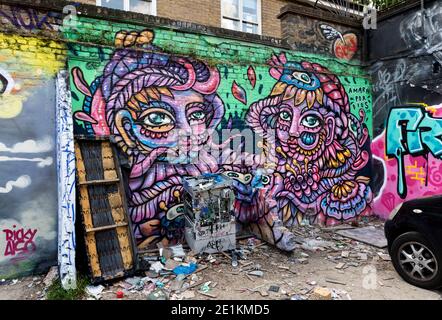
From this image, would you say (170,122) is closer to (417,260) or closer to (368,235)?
(417,260)

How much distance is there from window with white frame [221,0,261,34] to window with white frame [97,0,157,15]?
7.08ft

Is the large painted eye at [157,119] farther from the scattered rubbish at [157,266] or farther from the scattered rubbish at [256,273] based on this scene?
the scattered rubbish at [256,273]

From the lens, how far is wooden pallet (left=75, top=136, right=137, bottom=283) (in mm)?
4172

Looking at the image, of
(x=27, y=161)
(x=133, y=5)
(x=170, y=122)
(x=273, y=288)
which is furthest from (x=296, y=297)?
(x=133, y=5)

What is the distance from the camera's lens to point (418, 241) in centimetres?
404

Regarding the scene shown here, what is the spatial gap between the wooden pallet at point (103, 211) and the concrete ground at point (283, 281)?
0.27 meters

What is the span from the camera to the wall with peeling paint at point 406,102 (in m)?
6.42

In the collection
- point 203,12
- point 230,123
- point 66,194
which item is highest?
point 203,12

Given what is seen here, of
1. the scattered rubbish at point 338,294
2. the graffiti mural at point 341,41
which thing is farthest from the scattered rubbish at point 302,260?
the graffiti mural at point 341,41

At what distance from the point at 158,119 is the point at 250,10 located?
6.21 metres

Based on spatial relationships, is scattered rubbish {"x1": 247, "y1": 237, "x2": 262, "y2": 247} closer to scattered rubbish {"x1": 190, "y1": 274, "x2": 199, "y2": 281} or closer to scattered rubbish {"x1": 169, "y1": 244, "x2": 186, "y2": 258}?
scattered rubbish {"x1": 169, "y1": 244, "x2": 186, "y2": 258}

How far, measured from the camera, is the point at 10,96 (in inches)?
176

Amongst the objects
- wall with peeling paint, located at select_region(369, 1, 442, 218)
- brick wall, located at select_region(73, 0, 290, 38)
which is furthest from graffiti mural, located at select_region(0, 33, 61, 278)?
wall with peeling paint, located at select_region(369, 1, 442, 218)
